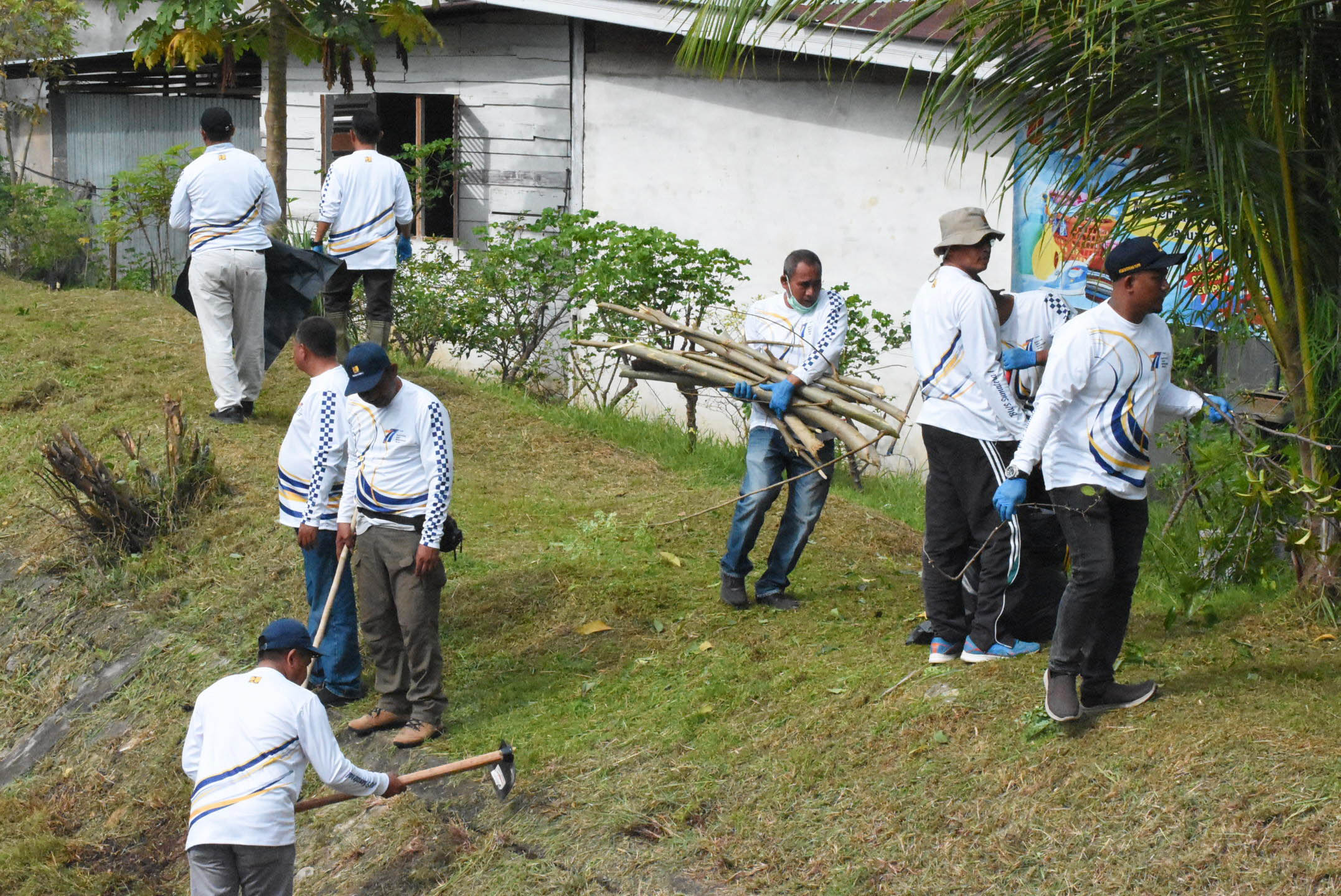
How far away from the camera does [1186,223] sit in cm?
620

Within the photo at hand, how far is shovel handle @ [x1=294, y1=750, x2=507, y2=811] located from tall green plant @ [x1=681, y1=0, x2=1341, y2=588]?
3.10 metres

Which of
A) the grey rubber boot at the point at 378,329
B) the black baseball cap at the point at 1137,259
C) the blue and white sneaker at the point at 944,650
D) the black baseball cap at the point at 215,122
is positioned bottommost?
the blue and white sneaker at the point at 944,650

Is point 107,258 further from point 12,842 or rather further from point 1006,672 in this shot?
point 1006,672

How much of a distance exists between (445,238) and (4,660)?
681 cm

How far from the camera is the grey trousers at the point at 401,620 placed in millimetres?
6039

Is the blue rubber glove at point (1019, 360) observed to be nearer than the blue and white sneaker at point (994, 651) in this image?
No

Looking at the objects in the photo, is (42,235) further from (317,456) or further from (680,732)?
(680,732)

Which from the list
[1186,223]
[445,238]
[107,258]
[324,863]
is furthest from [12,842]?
[107,258]

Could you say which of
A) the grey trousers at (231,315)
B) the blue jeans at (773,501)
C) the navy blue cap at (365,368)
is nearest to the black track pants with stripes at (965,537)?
the blue jeans at (773,501)

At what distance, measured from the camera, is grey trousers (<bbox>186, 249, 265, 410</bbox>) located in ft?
31.3

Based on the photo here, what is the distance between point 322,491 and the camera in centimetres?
627

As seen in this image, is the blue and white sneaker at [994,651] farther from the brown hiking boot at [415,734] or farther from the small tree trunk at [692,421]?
the small tree trunk at [692,421]

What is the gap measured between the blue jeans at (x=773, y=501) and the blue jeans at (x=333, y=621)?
1.93 m

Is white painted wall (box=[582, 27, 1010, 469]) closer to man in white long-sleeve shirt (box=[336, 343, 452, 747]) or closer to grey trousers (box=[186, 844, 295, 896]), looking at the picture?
man in white long-sleeve shirt (box=[336, 343, 452, 747])
